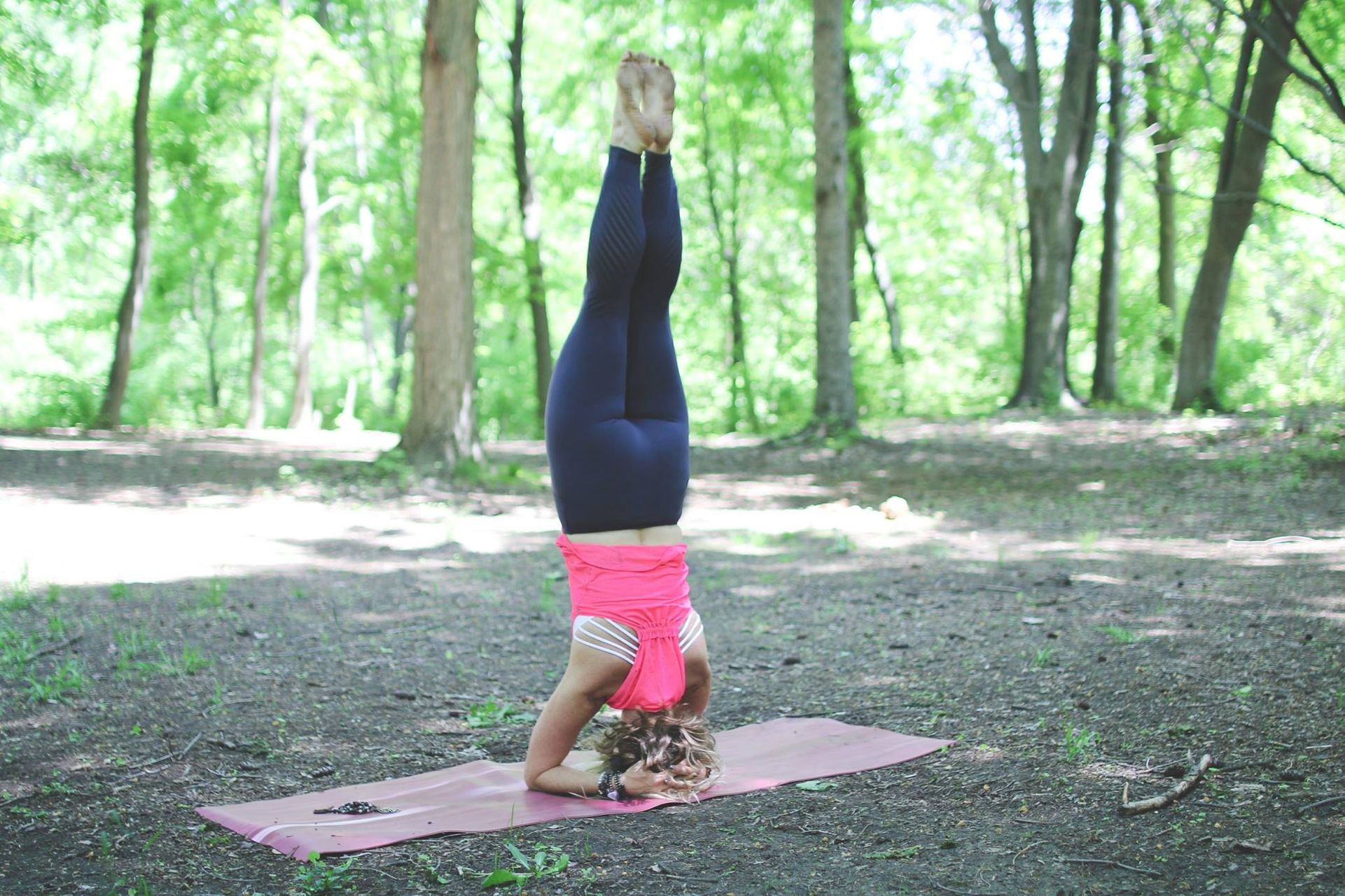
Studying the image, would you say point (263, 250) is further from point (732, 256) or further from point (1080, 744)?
point (1080, 744)

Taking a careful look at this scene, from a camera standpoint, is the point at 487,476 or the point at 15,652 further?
the point at 487,476

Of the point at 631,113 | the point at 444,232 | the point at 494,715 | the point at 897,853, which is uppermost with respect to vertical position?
the point at 444,232

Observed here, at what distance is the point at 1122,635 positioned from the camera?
4.96m

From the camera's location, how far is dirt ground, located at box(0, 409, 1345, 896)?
9.05ft

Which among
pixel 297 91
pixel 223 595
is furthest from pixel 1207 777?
pixel 297 91

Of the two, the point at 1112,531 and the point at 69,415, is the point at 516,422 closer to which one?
the point at 69,415

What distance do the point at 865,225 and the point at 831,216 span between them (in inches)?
417

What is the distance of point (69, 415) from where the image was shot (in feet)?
68.6

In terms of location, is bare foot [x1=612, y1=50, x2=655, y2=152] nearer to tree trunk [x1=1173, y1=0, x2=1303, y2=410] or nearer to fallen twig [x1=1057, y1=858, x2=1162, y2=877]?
fallen twig [x1=1057, y1=858, x2=1162, y2=877]

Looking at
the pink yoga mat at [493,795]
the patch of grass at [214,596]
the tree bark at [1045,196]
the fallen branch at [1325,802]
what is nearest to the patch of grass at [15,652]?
the patch of grass at [214,596]

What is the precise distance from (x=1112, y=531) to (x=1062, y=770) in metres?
5.15

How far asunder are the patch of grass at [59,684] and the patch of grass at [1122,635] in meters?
4.40

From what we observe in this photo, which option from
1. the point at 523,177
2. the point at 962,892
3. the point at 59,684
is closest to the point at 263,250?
the point at 523,177

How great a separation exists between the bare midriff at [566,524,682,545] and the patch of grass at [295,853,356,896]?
3.70 ft
